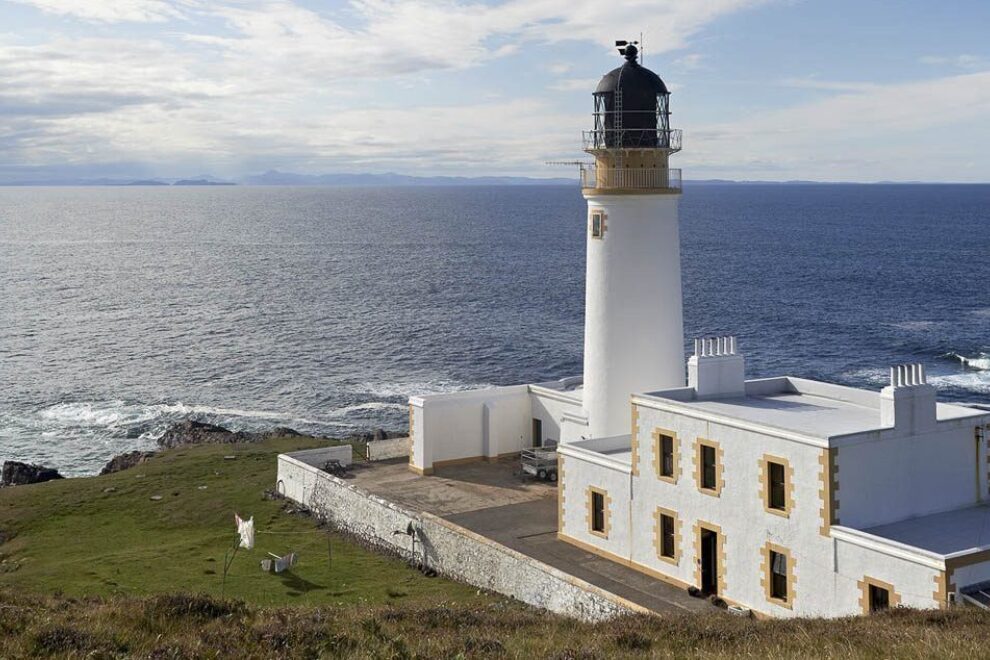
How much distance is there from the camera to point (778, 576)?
2317 cm

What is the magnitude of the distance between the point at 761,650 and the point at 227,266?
125 metres

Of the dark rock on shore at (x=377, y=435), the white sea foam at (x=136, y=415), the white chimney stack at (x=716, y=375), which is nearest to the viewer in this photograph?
the white chimney stack at (x=716, y=375)

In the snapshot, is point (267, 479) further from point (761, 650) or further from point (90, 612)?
point (761, 650)

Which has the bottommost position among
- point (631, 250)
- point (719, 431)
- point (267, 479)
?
point (267, 479)

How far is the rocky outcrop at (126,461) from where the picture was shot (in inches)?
1785

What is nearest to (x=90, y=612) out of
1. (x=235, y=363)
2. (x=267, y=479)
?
(x=267, y=479)

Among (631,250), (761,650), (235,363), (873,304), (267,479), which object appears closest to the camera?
(761,650)

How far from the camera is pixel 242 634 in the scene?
15250mm

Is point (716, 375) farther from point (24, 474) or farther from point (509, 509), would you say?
point (24, 474)

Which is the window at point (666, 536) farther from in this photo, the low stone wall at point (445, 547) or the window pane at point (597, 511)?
the low stone wall at point (445, 547)

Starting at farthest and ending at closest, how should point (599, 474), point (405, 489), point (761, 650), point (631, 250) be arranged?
point (405, 489) → point (631, 250) → point (599, 474) → point (761, 650)

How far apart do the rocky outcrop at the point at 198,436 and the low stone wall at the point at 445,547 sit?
14.3m

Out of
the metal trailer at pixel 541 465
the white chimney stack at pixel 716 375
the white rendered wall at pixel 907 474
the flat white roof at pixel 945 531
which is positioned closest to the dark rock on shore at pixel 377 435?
the metal trailer at pixel 541 465

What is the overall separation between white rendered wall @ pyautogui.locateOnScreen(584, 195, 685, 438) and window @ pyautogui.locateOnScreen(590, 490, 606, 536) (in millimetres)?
4430
